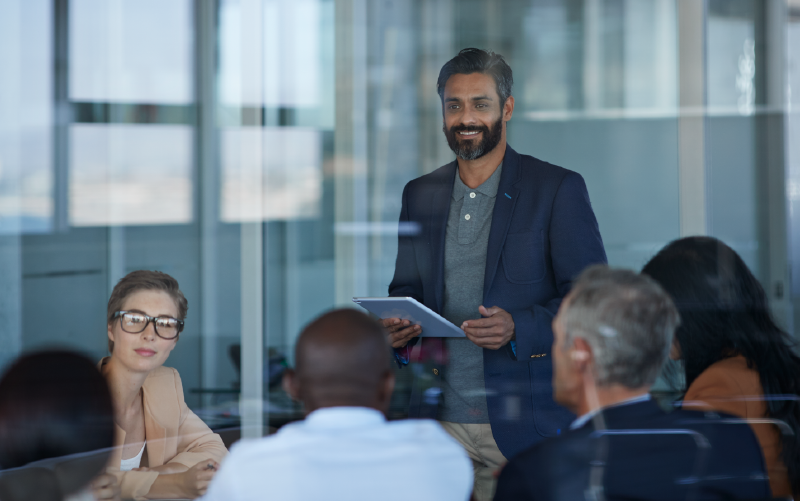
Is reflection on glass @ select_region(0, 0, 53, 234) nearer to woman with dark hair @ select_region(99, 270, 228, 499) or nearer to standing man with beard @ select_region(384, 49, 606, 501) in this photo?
woman with dark hair @ select_region(99, 270, 228, 499)

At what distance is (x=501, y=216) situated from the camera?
2.44 m

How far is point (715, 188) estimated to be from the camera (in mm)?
4242

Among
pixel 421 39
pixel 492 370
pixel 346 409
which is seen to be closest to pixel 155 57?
pixel 421 39

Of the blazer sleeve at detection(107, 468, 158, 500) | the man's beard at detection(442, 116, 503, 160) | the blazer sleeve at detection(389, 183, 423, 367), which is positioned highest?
the man's beard at detection(442, 116, 503, 160)

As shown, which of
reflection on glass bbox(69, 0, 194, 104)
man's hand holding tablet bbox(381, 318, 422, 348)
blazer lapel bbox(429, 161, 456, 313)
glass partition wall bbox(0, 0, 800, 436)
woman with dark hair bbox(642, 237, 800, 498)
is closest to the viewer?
woman with dark hair bbox(642, 237, 800, 498)

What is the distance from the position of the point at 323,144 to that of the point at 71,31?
64.0 inches

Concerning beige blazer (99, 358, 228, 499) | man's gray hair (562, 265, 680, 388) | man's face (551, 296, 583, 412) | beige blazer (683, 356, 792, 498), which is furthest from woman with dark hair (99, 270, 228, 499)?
beige blazer (683, 356, 792, 498)

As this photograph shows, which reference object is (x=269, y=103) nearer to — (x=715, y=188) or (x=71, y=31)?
(x=71, y=31)

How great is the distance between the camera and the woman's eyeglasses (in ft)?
6.54

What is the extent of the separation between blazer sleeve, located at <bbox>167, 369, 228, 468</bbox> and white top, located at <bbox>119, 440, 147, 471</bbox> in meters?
0.08

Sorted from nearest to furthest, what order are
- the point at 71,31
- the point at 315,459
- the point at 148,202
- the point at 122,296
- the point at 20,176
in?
1. the point at 315,459
2. the point at 122,296
3. the point at 20,176
4. the point at 71,31
5. the point at 148,202

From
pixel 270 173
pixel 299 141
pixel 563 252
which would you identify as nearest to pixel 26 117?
pixel 270 173

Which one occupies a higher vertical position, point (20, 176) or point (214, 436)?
point (20, 176)

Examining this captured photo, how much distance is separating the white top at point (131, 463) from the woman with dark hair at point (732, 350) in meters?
1.39
